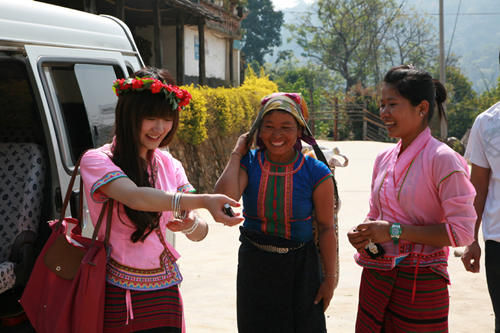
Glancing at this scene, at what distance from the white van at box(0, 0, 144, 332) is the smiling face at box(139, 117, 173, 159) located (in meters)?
1.28

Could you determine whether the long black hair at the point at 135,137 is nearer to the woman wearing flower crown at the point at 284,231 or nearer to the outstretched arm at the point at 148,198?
the outstretched arm at the point at 148,198

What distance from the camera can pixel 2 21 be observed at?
10.2 ft

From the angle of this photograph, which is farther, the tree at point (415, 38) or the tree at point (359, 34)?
the tree at point (415, 38)

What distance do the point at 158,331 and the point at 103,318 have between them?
0.24m

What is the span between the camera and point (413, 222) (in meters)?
2.47

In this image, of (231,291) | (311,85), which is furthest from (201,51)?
(311,85)

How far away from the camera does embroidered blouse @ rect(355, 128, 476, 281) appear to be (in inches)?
92.2

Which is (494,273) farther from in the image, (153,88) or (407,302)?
(153,88)

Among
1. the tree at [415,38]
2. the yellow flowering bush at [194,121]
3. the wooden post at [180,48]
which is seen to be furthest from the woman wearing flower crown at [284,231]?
the tree at [415,38]

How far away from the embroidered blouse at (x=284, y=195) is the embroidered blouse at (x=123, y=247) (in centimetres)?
61

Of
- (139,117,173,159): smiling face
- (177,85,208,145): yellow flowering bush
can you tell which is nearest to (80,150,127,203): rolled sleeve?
(139,117,173,159): smiling face

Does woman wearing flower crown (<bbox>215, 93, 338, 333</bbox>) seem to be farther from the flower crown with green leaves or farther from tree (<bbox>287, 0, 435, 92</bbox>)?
tree (<bbox>287, 0, 435, 92</bbox>)

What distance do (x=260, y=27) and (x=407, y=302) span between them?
61.7 m

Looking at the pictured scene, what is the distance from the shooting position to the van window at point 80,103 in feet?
11.6
